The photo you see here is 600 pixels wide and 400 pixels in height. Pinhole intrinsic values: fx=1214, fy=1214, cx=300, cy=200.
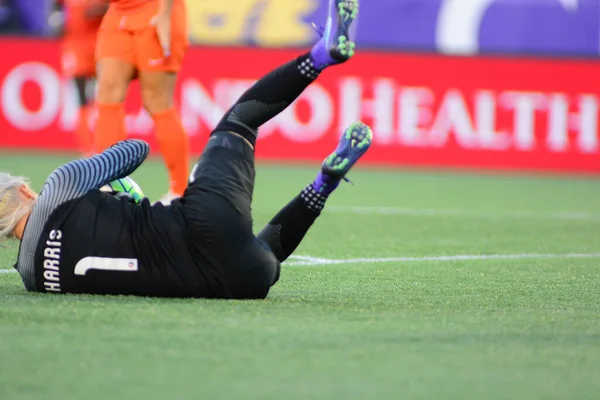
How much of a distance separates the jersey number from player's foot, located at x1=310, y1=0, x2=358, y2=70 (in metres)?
1.11

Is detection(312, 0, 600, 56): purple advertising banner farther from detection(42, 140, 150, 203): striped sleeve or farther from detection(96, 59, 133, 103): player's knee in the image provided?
detection(42, 140, 150, 203): striped sleeve

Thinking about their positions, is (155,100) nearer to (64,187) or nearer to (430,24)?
(64,187)

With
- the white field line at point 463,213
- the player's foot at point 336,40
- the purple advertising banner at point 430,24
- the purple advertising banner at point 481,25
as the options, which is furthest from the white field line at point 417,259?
the purple advertising banner at point 481,25

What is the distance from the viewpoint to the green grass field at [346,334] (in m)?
3.04

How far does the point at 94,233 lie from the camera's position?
4.22 m

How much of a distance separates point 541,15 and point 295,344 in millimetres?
11444

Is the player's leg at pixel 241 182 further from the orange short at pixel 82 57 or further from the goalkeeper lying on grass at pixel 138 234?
the orange short at pixel 82 57

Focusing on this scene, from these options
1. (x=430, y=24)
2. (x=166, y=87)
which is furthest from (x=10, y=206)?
(x=430, y=24)

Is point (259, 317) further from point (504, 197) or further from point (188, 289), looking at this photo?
Result: point (504, 197)

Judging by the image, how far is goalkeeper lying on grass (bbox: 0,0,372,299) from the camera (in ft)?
13.8

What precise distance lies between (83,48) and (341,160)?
20.7ft

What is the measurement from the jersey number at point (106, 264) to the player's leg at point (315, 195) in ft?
2.03

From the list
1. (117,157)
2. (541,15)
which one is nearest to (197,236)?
(117,157)

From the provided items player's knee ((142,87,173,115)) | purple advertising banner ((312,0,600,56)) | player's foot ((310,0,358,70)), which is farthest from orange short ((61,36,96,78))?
player's foot ((310,0,358,70))
